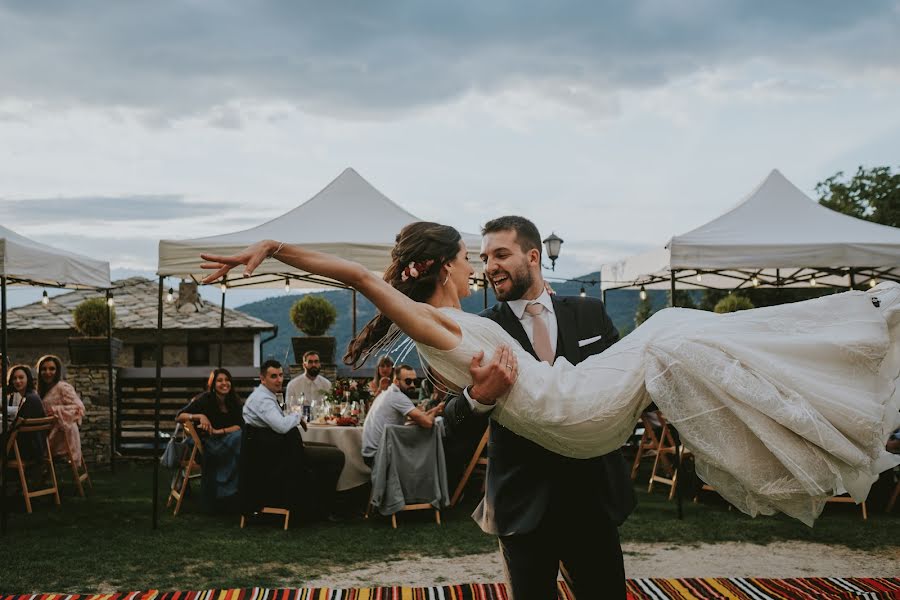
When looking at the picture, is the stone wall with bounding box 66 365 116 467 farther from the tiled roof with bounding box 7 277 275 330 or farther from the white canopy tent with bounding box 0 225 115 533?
the tiled roof with bounding box 7 277 275 330

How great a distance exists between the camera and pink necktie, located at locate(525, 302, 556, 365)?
89.4 inches

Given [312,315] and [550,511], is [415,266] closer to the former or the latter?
[550,511]

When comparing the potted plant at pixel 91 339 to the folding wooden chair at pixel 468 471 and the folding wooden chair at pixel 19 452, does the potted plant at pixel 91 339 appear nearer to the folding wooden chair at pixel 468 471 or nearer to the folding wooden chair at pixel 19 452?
the folding wooden chair at pixel 19 452

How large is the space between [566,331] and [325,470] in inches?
210

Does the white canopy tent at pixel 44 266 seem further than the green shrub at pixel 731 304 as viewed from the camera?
No

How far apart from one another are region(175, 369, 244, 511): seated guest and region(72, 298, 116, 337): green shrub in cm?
500

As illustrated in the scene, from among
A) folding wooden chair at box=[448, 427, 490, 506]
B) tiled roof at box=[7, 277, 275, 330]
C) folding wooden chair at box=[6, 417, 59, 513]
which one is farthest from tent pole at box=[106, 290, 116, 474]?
tiled roof at box=[7, 277, 275, 330]

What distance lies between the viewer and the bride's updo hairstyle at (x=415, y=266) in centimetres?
214

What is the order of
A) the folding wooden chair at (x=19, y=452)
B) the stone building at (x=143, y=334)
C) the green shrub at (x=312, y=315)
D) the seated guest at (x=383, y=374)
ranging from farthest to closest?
the stone building at (x=143, y=334) < the green shrub at (x=312, y=315) < the seated guest at (x=383, y=374) < the folding wooden chair at (x=19, y=452)

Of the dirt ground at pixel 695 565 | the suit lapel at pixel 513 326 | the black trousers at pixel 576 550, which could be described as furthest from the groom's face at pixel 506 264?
the dirt ground at pixel 695 565

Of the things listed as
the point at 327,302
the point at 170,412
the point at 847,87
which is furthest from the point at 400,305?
the point at 170,412

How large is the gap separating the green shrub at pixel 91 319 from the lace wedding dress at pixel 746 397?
11.2 m

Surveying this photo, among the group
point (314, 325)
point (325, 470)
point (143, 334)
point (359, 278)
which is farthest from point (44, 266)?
point (143, 334)

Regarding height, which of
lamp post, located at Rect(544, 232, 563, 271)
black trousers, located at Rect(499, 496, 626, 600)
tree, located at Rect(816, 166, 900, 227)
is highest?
tree, located at Rect(816, 166, 900, 227)
